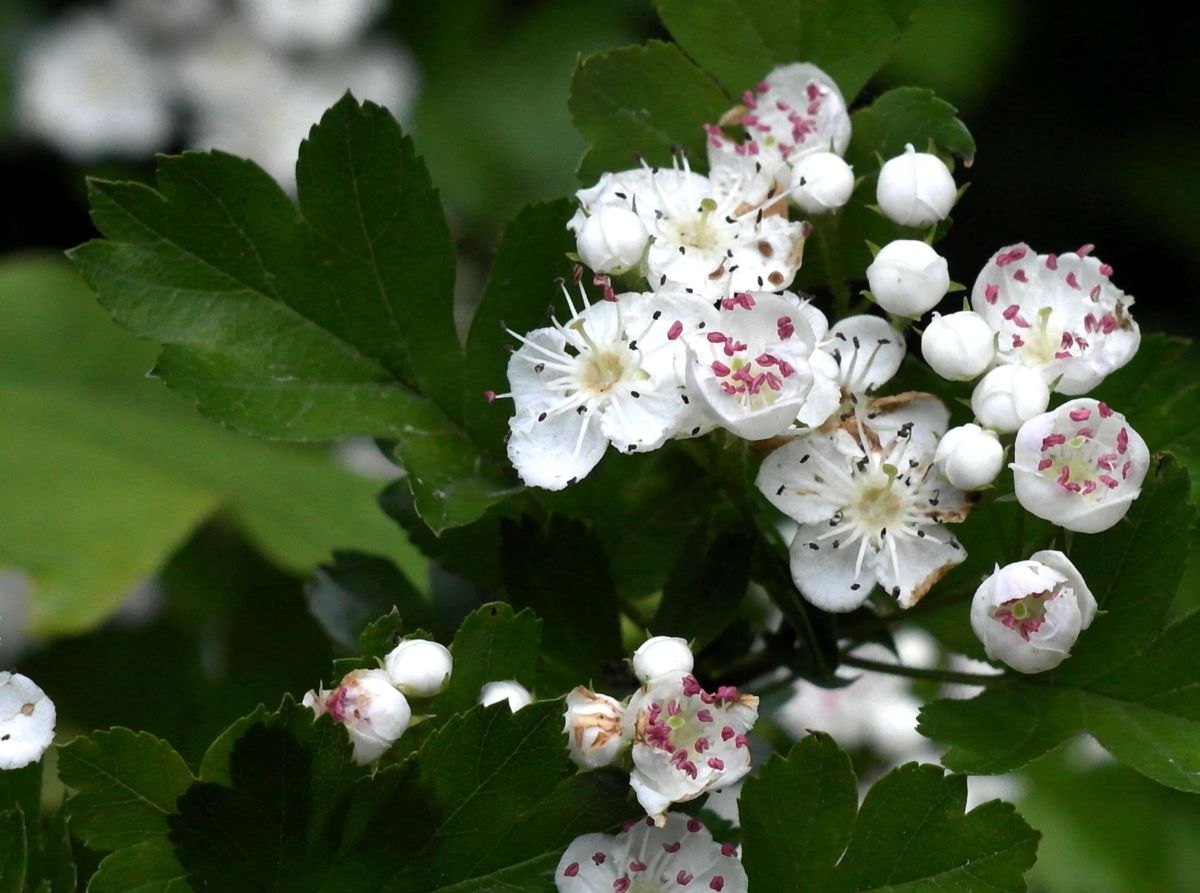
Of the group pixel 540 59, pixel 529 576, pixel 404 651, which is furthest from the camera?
pixel 540 59

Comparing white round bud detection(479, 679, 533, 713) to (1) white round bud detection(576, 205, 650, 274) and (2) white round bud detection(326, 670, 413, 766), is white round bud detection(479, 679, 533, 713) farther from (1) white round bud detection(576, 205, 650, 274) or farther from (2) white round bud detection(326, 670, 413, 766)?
(1) white round bud detection(576, 205, 650, 274)

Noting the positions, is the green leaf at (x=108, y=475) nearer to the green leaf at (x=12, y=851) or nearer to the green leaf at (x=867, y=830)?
the green leaf at (x=12, y=851)

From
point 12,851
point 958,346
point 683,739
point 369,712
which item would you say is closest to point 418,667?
point 369,712

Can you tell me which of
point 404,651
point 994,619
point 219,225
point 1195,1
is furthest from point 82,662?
point 1195,1

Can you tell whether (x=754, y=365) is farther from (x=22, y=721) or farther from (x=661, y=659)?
(x=22, y=721)

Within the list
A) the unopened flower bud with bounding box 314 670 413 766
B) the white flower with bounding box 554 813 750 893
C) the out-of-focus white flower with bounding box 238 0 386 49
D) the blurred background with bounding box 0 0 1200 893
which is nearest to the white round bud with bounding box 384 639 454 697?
the unopened flower bud with bounding box 314 670 413 766

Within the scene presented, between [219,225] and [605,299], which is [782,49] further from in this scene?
[219,225]
